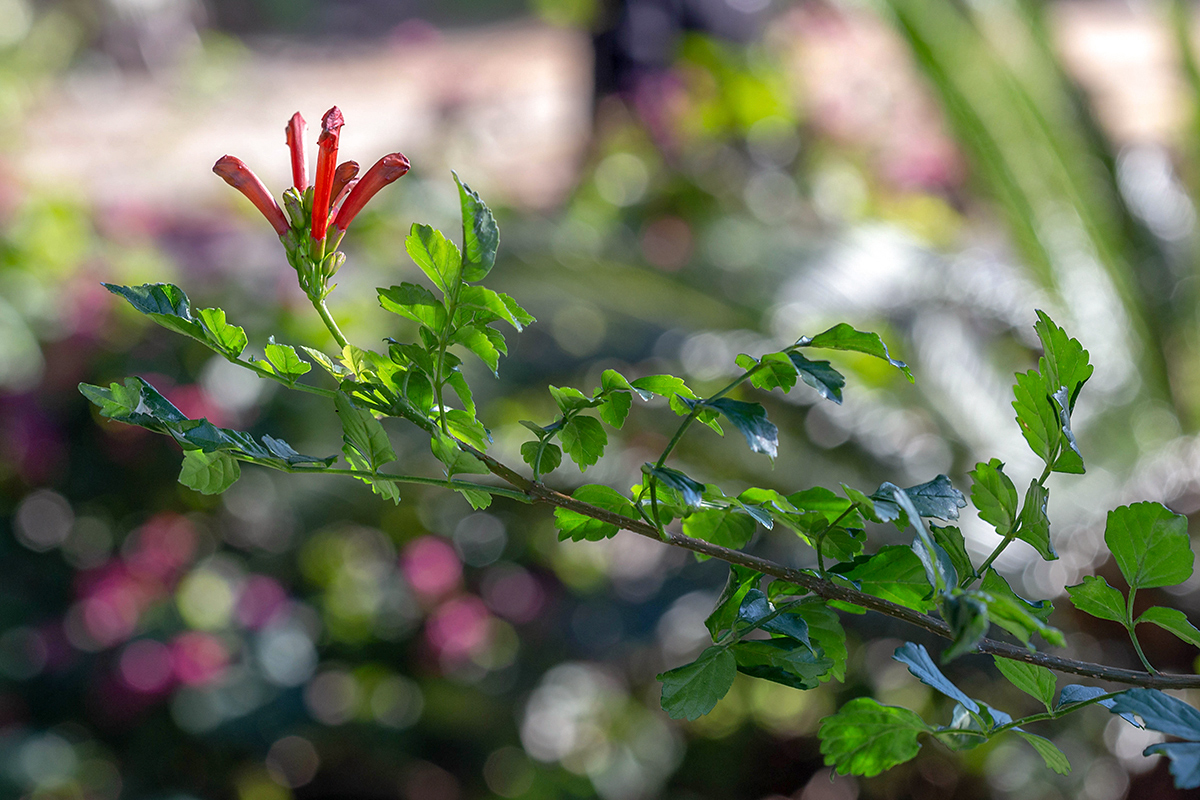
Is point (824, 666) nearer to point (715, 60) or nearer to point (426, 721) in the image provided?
point (426, 721)

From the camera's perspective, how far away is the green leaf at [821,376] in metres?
0.41

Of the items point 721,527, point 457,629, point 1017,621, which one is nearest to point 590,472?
point 457,629

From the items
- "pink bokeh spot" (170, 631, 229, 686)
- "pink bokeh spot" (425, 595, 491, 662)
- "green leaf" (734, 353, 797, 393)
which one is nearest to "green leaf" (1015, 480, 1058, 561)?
"green leaf" (734, 353, 797, 393)

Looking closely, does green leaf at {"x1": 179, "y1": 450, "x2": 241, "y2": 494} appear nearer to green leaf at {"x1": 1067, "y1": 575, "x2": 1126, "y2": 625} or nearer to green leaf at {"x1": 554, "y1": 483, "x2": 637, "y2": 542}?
green leaf at {"x1": 554, "y1": 483, "x2": 637, "y2": 542}

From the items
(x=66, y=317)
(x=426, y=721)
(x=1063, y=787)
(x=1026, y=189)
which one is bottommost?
(x=426, y=721)

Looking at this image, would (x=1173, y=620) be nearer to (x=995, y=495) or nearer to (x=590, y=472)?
(x=995, y=495)

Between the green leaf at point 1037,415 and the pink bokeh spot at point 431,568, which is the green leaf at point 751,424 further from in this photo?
the pink bokeh spot at point 431,568

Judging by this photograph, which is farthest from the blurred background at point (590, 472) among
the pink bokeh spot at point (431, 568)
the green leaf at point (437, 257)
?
the green leaf at point (437, 257)

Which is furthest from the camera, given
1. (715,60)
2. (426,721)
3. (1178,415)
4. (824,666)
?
(715,60)

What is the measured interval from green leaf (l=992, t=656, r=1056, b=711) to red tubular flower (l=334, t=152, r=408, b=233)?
0.33 metres

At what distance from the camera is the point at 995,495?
44 cm

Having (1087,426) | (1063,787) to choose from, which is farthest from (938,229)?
(1063,787)

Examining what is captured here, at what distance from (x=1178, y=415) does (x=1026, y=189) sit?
2.16 ft

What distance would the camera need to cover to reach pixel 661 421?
1.98m
